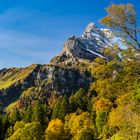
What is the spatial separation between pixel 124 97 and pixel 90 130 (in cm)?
8965

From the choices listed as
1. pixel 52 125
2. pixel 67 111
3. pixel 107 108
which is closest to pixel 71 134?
pixel 52 125

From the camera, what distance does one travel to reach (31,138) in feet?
392

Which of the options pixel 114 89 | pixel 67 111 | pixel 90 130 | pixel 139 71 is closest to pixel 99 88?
pixel 114 89

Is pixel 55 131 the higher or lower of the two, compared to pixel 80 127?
higher

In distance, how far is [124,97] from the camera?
150 ft

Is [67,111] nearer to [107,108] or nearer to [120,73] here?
[107,108]

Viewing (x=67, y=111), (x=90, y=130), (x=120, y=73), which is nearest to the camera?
(x=120, y=73)

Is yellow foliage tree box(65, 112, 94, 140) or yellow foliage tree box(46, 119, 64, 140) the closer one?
yellow foliage tree box(65, 112, 94, 140)

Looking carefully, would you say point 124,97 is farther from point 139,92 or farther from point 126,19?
point 126,19

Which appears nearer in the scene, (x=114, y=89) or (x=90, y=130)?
(x=114, y=89)

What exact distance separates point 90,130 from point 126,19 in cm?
9149

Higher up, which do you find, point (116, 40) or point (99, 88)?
point (116, 40)

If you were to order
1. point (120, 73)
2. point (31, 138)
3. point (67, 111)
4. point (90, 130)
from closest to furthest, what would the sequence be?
point (120, 73) < point (31, 138) < point (90, 130) < point (67, 111)

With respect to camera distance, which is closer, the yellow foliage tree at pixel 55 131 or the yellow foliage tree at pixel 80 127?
the yellow foliage tree at pixel 80 127
